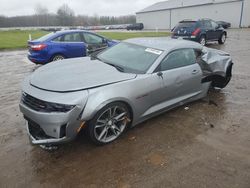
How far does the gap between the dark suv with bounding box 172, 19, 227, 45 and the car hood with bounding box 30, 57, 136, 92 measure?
1168 centimetres

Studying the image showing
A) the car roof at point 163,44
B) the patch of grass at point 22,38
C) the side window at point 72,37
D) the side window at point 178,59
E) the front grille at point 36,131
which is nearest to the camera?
the front grille at point 36,131

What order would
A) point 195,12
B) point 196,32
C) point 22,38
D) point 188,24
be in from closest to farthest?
point 196,32
point 188,24
point 22,38
point 195,12

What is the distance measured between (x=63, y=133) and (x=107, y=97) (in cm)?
78

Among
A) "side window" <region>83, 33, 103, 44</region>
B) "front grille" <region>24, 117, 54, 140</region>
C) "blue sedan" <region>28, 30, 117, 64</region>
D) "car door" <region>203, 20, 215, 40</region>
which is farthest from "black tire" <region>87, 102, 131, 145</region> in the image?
"car door" <region>203, 20, 215, 40</region>

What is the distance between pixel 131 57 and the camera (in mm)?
4398

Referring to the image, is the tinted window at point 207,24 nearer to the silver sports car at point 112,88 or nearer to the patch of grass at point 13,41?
the silver sports car at point 112,88

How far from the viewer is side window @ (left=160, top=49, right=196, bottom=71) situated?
4.22 m

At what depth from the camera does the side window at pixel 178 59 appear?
13.8ft

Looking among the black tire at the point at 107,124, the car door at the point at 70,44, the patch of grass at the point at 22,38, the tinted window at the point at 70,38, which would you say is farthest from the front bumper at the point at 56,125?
the patch of grass at the point at 22,38

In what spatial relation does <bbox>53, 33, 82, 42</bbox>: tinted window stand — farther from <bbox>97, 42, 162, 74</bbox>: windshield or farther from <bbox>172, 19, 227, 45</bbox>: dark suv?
<bbox>172, 19, 227, 45</bbox>: dark suv

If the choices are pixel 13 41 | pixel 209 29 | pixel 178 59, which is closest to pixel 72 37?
pixel 178 59

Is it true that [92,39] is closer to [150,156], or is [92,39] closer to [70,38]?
[70,38]

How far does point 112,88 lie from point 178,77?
157 centimetres

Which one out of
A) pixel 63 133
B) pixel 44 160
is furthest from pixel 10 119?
pixel 63 133
